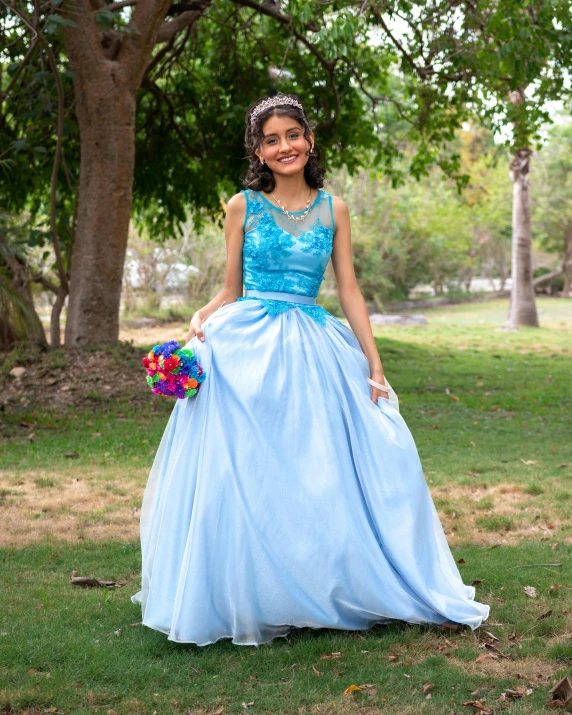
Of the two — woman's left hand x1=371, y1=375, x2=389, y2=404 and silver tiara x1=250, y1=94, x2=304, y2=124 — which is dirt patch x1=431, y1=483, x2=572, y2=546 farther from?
silver tiara x1=250, y1=94, x2=304, y2=124

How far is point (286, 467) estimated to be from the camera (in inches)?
135

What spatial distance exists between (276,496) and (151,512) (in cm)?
64

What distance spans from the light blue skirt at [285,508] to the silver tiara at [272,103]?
2.72ft

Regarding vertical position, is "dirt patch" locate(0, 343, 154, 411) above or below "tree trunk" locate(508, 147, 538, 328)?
below

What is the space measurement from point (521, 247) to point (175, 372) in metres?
18.4

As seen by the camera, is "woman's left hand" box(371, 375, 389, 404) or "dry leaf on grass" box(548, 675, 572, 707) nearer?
"dry leaf on grass" box(548, 675, 572, 707)

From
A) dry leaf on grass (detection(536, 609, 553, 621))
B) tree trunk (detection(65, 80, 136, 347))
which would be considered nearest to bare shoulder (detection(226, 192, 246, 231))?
dry leaf on grass (detection(536, 609, 553, 621))

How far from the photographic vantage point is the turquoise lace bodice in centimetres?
377

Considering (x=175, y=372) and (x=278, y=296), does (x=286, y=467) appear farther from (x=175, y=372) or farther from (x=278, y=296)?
(x=278, y=296)

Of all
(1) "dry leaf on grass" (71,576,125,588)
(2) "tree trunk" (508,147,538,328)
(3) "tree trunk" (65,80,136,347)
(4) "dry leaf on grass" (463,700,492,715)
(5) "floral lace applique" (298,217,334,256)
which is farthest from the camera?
(2) "tree trunk" (508,147,538,328)

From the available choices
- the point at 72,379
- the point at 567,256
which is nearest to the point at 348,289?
the point at 72,379

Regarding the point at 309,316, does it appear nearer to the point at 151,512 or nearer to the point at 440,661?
the point at 151,512

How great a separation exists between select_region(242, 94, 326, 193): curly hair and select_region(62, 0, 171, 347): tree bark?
6296mm

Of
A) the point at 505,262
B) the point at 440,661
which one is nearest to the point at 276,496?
the point at 440,661
